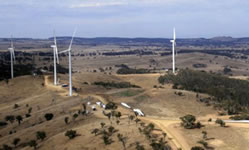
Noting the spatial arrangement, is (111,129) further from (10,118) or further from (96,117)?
(10,118)

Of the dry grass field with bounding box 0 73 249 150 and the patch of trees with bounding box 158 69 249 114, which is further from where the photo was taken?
the patch of trees with bounding box 158 69 249 114

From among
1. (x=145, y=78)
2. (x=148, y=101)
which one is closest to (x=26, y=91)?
(x=148, y=101)

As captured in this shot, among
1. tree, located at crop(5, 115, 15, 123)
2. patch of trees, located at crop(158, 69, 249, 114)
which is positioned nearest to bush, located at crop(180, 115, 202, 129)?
patch of trees, located at crop(158, 69, 249, 114)

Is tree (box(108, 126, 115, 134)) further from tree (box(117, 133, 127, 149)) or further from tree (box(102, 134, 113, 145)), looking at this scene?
tree (box(117, 133, 127, 149))

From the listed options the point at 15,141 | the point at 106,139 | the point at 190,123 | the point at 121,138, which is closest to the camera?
the point at 121,138

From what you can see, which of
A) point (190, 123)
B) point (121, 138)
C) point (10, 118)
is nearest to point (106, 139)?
point (121, 138)

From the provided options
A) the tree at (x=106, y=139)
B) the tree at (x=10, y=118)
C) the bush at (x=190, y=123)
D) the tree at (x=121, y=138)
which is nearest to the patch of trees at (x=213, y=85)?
the bush at (x=190, y=123)

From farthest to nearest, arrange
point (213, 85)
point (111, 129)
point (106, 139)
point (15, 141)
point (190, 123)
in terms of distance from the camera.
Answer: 1. point (213, 85)
2. point (15, 141)
3. point (190, 123)
4. point (111, 129)
5. point (106, 139)

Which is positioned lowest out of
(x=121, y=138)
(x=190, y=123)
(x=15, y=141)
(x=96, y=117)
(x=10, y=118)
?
(x=15, y=141)
